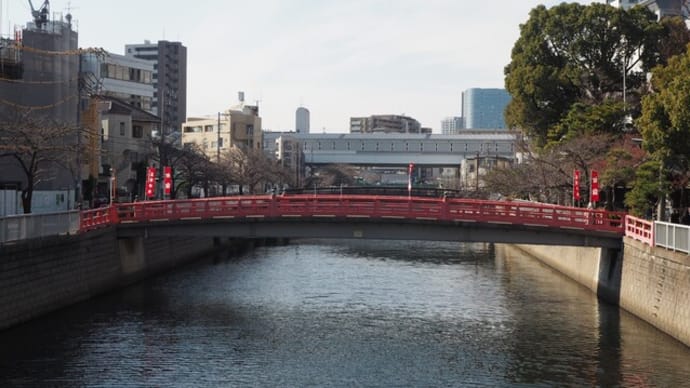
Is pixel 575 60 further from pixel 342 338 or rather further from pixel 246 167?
pixel 246 167

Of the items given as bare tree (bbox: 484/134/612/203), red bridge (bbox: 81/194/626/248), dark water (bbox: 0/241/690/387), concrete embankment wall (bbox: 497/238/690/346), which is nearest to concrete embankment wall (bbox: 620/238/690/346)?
concrete embankment wall (bbox: 497/238/690/346)

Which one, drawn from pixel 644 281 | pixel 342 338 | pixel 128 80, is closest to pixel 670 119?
pixel 644 281

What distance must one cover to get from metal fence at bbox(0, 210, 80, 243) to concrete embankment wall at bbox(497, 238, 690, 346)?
25261 mm

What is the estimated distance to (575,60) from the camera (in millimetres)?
67875

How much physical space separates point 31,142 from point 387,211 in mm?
18915

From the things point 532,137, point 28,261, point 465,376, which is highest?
point 532,137

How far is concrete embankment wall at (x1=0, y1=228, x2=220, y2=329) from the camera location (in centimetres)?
3139

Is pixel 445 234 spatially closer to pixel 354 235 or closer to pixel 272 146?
pixel 354 235

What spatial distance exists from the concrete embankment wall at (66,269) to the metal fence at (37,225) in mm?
397

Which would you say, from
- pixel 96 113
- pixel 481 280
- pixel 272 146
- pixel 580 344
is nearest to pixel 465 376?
pixel 580 344

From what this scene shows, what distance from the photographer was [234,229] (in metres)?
42.0

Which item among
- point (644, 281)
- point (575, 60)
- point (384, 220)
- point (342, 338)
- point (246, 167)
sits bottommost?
point (342, 338)

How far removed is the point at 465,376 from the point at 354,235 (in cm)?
1532

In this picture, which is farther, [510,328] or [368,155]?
[368,155]
